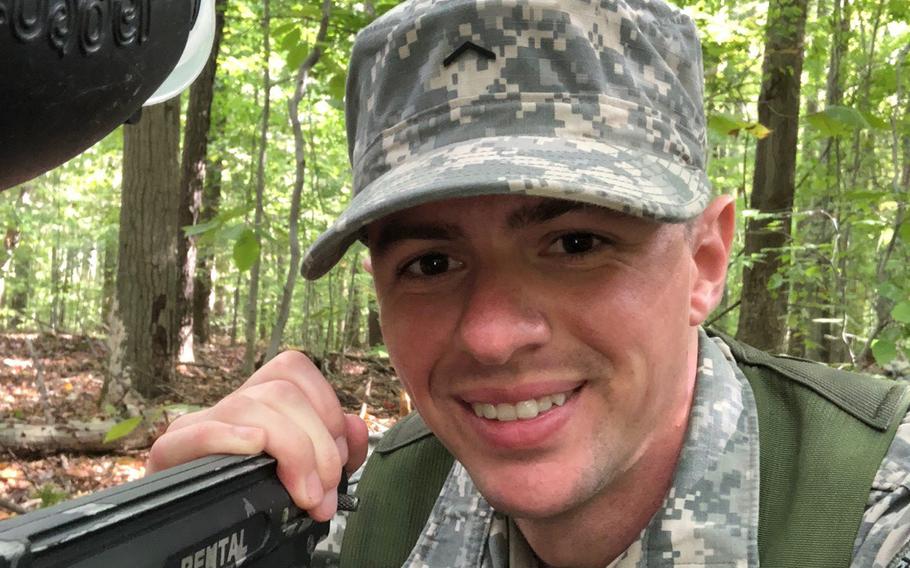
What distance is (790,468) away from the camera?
166cm

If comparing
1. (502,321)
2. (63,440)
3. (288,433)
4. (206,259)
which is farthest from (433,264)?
(206,259)

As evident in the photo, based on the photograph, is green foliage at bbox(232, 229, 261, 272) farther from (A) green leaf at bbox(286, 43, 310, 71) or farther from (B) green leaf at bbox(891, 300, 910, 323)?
(B) green leaf at bbox(891, 300, 910, 323)

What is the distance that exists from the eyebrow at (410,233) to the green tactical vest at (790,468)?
62 cm

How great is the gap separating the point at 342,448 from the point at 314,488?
0.28m

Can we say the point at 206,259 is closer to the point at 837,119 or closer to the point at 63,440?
the point at 63,440

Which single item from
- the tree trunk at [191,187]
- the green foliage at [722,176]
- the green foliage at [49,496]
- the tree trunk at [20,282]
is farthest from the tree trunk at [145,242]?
the tree trunk at [20,282]

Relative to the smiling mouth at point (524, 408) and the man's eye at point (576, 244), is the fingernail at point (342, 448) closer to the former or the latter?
the smiling mouth at point (524, 408)

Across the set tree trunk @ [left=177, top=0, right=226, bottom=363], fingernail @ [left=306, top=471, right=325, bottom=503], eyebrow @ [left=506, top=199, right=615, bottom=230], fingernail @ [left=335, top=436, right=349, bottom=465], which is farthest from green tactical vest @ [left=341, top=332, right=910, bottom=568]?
tree trunk @ [left=177, top=0, right=226, bottom=363]

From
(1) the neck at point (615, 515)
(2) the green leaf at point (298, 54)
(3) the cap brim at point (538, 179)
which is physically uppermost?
(2) the green leaf at point (298, 54)

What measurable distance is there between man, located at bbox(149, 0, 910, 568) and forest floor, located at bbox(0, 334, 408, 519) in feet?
9.93

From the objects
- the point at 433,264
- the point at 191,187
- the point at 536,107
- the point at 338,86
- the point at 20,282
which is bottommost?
the point at 20,282

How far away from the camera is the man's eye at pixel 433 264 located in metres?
1.67

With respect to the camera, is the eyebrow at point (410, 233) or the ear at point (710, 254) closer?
the eyebrow at point (410, 233)

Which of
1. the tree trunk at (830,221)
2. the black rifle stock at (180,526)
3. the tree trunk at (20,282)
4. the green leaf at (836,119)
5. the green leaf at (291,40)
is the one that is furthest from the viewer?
the tree trunk at (20,282)
